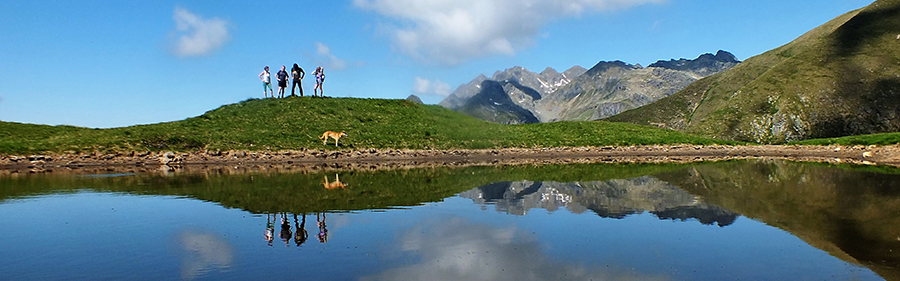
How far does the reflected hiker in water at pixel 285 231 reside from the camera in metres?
→ 14.4

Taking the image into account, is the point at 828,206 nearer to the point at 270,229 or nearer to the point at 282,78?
the point at 270,229

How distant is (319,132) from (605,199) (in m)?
41.9

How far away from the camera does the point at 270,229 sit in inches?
638

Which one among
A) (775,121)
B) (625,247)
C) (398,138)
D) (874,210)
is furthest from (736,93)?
(625,247)

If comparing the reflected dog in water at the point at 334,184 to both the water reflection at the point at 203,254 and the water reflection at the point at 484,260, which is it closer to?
the water reflection at the point at 203,254

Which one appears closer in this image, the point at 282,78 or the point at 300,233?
the point at 300,233

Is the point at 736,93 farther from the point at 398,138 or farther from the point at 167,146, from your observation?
the point at 167,146

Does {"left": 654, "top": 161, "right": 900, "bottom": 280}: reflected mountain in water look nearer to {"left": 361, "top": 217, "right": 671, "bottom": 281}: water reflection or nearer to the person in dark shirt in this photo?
{"left": 361, "top": 217, "right": 671, "bottom": 281}: water reflection

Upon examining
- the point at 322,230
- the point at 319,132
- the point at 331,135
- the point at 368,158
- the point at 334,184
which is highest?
the point at 319,132

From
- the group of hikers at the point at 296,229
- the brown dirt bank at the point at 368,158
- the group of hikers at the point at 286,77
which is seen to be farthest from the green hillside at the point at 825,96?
the group of hikers at the point at 296,229

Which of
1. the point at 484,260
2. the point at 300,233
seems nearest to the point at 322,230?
the point at 300,233

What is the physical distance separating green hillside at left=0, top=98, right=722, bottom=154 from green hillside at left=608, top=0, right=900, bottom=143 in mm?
98946

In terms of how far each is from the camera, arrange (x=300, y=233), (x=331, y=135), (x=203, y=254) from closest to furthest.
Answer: (x=203, y=254) → (x=300, y=233) → (x=331, y=135)

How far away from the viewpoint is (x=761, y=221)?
17.7m
